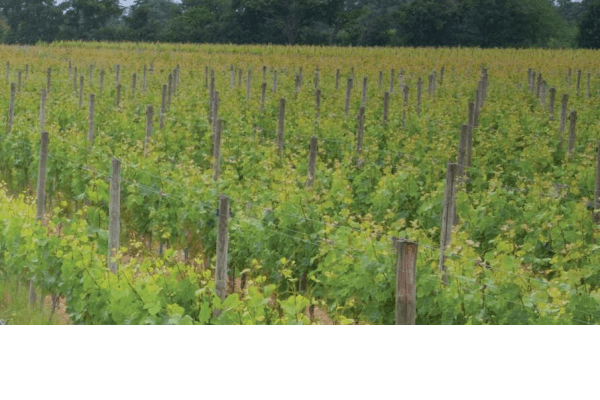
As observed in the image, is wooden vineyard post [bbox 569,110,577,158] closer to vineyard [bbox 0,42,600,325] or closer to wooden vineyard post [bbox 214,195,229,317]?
vineyard [bbox 0,42,600,325]

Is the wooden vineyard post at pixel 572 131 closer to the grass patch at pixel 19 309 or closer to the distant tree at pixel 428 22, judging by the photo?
the grass patch at pixel 19 309

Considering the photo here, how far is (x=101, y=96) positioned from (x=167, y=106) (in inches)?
76.7

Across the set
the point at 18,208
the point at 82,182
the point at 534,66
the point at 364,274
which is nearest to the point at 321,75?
the point at 534,66

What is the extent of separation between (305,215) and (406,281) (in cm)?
408

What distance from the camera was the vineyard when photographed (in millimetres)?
6344

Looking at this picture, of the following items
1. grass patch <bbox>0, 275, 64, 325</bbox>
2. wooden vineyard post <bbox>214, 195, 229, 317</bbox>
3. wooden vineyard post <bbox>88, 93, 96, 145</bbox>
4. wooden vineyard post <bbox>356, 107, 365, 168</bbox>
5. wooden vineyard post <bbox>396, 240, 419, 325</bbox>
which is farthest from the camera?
wooden vineyard post <bbox>88, 93, 96, 145</bbox>

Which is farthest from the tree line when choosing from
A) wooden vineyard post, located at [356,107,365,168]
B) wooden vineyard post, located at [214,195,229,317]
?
wooden vineyard post, located at [214,195,229,317]

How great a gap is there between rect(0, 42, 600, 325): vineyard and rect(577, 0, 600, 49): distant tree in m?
40.4

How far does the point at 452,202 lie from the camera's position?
859cm

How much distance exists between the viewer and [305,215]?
858 cm

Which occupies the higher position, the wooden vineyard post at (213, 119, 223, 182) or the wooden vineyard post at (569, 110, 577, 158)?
the wooden vineyard post at (569, 110, 577, 158)

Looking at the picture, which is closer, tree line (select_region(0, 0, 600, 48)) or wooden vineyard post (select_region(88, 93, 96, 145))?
wooden vineyard post (select_region(88, 93, 96, 145))

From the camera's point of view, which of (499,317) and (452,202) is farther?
(452,202)

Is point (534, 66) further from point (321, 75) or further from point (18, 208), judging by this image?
point (18, 208)
